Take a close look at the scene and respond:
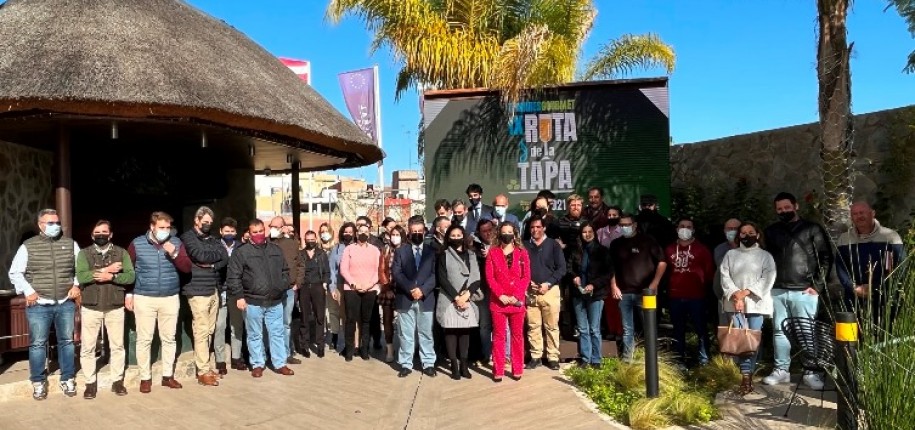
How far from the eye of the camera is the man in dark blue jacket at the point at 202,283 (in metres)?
7.13

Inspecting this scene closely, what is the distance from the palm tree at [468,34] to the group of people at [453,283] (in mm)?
4053

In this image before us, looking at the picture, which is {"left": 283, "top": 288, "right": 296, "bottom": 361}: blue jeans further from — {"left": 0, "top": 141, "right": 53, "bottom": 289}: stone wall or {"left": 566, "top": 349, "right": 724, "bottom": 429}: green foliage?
{"left": 0, "top": 141, "right": 53, "bottom": 289}: stone wall

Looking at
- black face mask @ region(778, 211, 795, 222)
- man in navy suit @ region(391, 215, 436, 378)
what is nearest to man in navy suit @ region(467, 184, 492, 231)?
man in navy suit @ region(391, 215, 436, 378)

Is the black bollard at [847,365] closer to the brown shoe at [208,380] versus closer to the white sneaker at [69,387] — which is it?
the brown shoe at [208,380]

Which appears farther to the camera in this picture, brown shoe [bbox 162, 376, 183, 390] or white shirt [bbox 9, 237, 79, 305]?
brown shoe [bbox 162, 376, 183, 390]

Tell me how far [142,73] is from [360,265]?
329 cm

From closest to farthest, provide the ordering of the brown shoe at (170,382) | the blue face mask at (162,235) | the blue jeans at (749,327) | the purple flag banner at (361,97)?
the blue jeans at (749,327), the blue face mask at (162,235), the brown shoe at (170,382), the purple flag banner at (361,97)

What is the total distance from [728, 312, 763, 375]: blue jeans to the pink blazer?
2.10 m

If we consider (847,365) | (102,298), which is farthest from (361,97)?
(847,365)

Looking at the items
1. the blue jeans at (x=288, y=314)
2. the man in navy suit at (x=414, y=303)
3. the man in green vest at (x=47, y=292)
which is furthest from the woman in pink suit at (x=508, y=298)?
the man in green vest at (x=47, y=292)

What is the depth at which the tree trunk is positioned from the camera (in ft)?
22.6

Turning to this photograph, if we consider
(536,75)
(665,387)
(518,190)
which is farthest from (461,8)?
(665,387)

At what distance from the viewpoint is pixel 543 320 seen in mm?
7598

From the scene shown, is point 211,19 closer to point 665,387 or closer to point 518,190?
point 518,190
